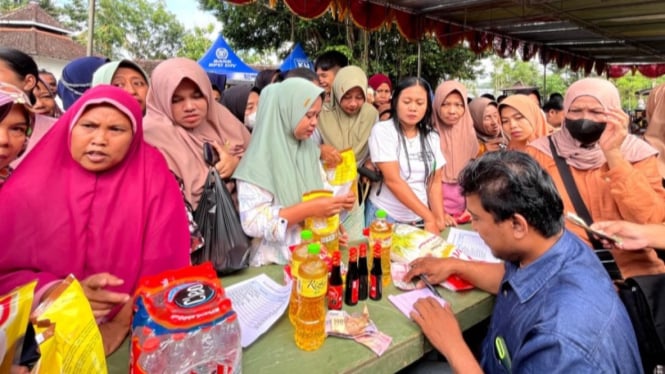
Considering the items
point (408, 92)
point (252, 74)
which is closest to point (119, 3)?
point (252, 74)

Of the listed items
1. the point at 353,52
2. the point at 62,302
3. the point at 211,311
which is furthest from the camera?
the point at 353,52

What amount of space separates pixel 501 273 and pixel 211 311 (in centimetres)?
125

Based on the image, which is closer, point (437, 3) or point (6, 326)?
point (6, 326)

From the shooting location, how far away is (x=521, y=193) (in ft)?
3.98

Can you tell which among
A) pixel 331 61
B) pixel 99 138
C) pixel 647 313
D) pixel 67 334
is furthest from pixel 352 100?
pixel 67 334

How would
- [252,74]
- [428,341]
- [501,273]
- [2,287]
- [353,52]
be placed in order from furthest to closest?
[353,52]
[252,74]
[501,273]
[428,341]
[2,287]

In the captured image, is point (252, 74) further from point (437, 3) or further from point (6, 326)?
point (6, 326)

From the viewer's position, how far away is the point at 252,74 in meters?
11.8

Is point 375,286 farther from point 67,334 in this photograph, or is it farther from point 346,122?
point 346,122

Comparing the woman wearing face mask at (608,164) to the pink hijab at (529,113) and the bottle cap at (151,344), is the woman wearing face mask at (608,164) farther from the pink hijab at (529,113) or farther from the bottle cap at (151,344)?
the bottle cap at (151,344)

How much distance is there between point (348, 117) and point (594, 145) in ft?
5.21

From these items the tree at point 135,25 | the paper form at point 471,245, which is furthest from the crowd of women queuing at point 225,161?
the tree at point 135,25

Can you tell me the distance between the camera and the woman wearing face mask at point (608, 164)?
1.83 metres

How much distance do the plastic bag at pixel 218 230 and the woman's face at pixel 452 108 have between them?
1.89m
